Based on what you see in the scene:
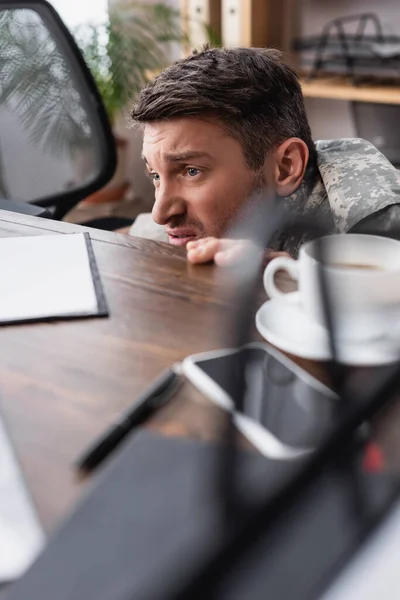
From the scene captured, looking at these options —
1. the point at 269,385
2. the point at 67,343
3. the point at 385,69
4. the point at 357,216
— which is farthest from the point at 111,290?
the point at 385,69

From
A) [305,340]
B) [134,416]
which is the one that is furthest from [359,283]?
[134,416]

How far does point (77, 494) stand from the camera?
433 millimetres

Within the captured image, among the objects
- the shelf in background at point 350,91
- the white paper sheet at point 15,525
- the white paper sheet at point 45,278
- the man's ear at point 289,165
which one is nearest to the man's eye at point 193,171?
the man's ear at point 289,165

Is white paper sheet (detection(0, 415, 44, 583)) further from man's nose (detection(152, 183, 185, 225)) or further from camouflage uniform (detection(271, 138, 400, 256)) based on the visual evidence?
man's nose (detection(152, 183, 185, 225))

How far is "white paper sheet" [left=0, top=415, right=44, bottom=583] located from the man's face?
2.16ft

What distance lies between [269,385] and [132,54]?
2.58m

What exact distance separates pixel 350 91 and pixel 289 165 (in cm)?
138

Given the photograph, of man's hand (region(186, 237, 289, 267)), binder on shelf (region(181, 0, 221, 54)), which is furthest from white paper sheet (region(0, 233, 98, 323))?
binder on shelf (region(181, 0, 221, 54))

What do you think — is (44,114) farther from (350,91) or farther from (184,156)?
(350,91)

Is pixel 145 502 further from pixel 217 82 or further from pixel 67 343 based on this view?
pixel 217 82

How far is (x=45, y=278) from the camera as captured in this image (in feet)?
2.56

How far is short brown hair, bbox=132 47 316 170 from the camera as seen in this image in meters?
1.07

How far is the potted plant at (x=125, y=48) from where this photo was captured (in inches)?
110

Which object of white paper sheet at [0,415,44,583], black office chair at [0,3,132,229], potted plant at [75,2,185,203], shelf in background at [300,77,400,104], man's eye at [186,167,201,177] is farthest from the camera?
potted plant at [75,2,185,203]
